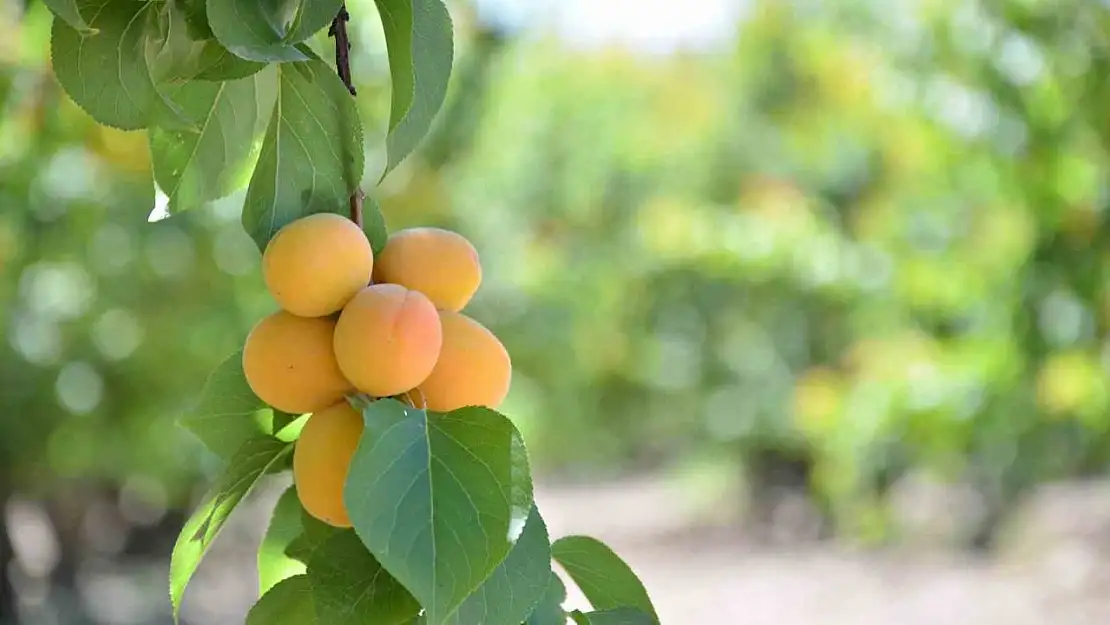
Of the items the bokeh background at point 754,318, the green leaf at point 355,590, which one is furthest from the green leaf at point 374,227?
the bokeh background at point 754,318

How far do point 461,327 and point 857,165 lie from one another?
165 inches

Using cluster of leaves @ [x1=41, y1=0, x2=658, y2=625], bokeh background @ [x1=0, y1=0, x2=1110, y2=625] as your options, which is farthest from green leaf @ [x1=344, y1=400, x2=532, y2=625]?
bokeh background @ [x1=0, y1=0, x2=1110, y2=625]

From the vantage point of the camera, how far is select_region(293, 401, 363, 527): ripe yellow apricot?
30 cm

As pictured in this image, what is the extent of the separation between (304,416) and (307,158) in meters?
0.09

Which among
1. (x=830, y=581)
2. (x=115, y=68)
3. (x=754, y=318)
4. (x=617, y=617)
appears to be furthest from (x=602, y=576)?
(x=754, y=318)

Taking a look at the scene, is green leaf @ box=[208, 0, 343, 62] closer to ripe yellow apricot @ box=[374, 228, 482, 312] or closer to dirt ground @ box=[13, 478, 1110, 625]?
ripe yellow apricot @ box=[374, 228, 482, 312]

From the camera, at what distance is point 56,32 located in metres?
0.35

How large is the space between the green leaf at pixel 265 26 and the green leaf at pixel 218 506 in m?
0.12

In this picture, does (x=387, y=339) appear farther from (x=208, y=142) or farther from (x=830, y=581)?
(x=830, y=581)

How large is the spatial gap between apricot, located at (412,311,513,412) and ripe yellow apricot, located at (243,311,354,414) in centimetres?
3

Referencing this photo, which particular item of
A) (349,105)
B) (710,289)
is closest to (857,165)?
(710,289)

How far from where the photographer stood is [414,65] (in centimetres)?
31

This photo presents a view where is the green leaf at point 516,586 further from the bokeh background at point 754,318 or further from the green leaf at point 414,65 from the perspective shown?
the bokeh background at point 754,318

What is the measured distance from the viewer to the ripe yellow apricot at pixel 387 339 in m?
0.29
